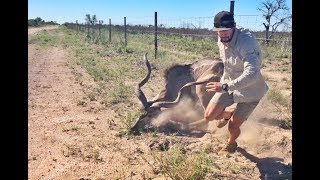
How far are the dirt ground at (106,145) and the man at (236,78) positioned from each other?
0.53m

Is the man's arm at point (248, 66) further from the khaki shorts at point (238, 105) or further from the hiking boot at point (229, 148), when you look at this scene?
the hiking boot at point (229, 148)

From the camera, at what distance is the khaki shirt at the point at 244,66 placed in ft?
15.7

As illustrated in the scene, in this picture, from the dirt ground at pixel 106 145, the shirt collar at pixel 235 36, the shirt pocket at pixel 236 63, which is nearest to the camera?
the dirt ground at pixel 106 145

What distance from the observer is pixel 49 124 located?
6965 millimetres

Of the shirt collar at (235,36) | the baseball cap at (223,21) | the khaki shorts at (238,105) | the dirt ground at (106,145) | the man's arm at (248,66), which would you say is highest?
the baseball cap at (223,21)

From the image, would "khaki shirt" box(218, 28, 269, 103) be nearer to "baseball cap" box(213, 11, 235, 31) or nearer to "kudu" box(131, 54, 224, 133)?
"baseball cap" box(213, 11, 235, 31)

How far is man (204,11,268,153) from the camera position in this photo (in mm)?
4797

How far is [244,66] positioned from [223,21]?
1.97 feet

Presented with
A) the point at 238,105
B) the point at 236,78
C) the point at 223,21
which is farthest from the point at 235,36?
the point at 238,105

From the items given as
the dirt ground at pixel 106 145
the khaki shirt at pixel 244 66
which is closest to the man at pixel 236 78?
the khaki shirt at pixel 244 66

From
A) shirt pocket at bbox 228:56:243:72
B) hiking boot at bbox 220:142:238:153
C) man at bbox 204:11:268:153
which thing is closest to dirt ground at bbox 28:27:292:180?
hiking boot at bbox 220:142:238:153

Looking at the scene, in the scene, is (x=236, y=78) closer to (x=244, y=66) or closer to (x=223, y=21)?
(x=244, y=66)
